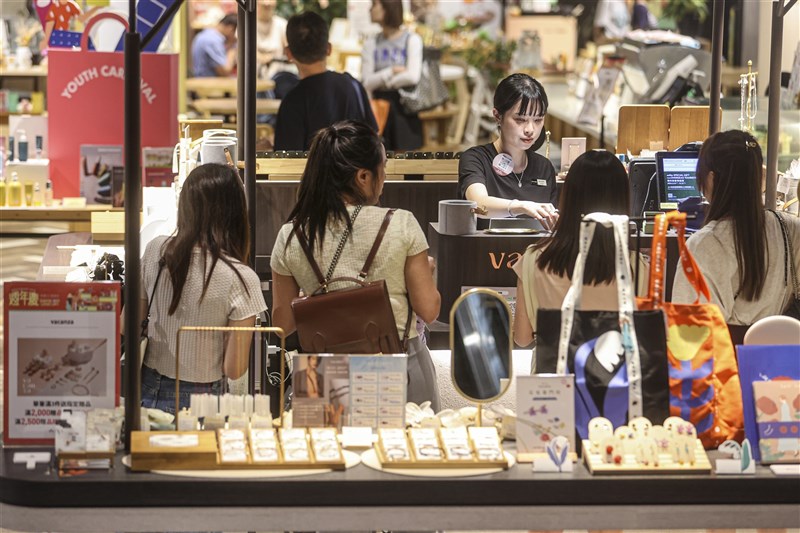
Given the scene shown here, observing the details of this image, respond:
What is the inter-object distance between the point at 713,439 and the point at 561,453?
400mm

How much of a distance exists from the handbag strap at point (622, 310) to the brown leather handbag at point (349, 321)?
1.66ft

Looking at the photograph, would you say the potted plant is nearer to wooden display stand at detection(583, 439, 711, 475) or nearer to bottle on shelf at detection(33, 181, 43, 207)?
bottle on shelf at detection(33, 181, 43, 207)

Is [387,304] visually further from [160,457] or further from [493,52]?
[493,52]

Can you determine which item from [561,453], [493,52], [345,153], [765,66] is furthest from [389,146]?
[561,453]

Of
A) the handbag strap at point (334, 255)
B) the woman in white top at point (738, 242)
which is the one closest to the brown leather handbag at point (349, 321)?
the handbag strap at point (334, 255)

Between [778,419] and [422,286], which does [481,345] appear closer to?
[422,286]

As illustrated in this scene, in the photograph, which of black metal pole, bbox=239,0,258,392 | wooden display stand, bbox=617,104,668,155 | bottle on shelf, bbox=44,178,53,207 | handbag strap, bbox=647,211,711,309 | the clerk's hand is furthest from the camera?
bottle on shelf, bbox=44,178,53,207

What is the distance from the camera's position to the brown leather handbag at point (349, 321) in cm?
315

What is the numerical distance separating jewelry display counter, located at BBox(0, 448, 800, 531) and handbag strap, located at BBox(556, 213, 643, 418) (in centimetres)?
23

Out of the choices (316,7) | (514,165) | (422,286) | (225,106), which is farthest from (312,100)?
(316,7)

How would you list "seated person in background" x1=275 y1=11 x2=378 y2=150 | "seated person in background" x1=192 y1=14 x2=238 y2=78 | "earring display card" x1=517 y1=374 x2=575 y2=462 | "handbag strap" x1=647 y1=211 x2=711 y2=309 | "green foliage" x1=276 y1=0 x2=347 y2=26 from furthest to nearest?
"green foliage" x1=276 y1=0 x2=347 y2=26 → "seated person in background" x1=192 y1=14 x2=238 y2=78 → "seated person in background" x1=275 y1=11 x2=378 y2=150 → "handbag strap" x1=647 y1=211 x2=711 y2=309 → "earring display card" x1=517 y1=374 x2=575 y2=462

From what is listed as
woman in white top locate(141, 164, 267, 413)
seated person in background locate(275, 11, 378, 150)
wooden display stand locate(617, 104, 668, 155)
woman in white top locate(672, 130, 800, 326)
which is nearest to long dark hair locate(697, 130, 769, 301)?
woman in white top locate(672, 130, 800, 326)

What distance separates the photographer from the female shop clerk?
462 cm

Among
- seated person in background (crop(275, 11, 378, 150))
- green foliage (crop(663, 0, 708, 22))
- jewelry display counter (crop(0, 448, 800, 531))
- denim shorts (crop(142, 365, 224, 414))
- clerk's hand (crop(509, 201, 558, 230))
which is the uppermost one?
green foliage (crop(663, 0, 708, 22))
